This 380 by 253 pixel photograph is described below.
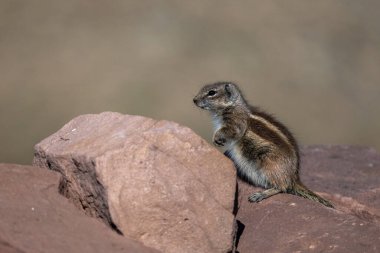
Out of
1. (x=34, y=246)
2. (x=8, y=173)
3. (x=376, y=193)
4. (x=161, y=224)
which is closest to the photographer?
(x=34, y=246)

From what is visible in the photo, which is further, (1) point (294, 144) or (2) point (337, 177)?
(2) point (337, 177)

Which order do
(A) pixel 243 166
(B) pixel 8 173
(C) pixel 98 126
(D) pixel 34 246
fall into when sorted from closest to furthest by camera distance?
(D) pixel 34 246
(B) pixel 8 173
(C) pixel 98 126
(A) pixel 243 166

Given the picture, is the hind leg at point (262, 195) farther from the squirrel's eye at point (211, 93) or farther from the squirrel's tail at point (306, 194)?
the squirrel's eye at point (211, 93)

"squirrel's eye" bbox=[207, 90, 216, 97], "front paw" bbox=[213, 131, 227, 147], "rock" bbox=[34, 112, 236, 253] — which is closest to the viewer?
"rock" bbox=[34, 112, 236, 253]

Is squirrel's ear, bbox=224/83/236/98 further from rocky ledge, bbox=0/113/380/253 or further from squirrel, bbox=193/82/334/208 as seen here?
rocky ledge, bbox=0/113/380/253

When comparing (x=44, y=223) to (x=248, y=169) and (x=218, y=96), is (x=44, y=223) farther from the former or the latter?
(x=218, y=96)

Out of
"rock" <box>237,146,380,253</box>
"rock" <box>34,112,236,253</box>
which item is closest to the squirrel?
"rock" <box>237,146,380,253</box>

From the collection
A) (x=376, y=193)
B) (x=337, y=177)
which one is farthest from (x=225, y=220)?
(x=337, y=177)

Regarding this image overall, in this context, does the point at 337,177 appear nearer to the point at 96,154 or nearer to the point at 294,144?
the point at 294,144
